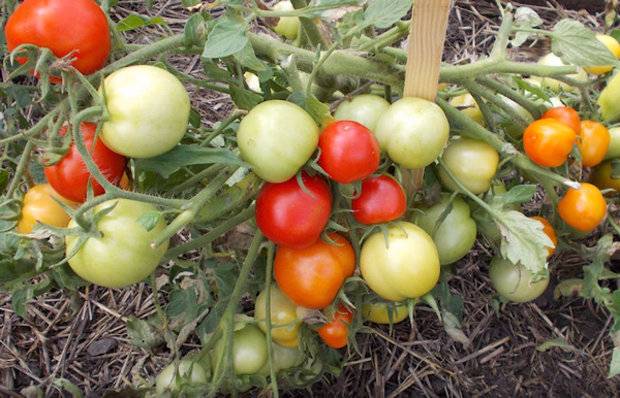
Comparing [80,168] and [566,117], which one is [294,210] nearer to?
[80,168]

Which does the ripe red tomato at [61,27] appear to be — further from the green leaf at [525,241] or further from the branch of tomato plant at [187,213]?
the green leaf at [525,241]

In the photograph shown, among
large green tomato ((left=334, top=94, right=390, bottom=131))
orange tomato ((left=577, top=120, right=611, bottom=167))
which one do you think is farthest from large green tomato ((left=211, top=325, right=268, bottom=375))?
orange tomato ((left=577, top=120, right=611, bottom=167))

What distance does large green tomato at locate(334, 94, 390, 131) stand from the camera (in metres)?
1.29

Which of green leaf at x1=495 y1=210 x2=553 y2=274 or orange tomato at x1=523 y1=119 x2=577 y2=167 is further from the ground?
orange tomato at x1=523 y1=119 x2=577 y2=167

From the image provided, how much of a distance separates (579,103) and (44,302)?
5.60ft

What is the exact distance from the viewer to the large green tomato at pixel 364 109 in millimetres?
1285

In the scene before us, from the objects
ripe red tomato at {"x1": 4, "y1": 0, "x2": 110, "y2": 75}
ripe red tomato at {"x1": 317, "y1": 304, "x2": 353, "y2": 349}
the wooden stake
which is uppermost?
ripe red tomato at {"x1": 4, "y1": 0, "x2": 110, "y2": 75}

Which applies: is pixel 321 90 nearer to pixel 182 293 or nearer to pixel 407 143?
pixel 407 143

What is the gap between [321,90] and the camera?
1481 millimetres

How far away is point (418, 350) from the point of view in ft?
5.74

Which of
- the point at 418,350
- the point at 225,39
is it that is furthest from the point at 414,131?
the point at 418,350

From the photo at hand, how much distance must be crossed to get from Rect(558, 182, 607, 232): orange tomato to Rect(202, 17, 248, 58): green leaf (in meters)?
0.83

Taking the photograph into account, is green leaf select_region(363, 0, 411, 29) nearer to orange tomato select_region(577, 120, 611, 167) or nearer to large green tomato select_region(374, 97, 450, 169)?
large green tomato select_region(374, 97, 450, 169)

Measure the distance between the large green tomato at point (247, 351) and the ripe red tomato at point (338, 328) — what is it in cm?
17
